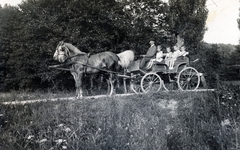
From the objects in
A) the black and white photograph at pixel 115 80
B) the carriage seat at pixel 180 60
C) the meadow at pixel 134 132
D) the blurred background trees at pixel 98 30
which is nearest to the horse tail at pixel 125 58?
the black and white photograph at pixel 115 80

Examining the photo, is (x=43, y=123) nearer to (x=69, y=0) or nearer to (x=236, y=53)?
(x=69, y=0)

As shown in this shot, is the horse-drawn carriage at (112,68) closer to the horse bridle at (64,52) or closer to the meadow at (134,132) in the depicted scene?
the horse bridle at (64,52)

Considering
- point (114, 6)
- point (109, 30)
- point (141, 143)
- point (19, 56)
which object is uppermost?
point (114, 6)

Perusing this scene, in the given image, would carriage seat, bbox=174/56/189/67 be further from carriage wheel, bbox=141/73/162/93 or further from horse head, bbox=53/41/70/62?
horse head, bbox=53/41/70/62

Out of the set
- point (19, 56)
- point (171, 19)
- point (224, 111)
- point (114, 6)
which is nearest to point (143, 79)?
point (224, 111)

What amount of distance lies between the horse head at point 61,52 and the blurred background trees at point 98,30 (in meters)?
4.18

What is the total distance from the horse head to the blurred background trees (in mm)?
4179

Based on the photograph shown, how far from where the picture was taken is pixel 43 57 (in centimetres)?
1712

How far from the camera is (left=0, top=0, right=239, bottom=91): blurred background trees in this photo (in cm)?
1652

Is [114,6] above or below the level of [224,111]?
above

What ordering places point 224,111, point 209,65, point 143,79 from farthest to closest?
point 209,65
point 143,79
point 224,111

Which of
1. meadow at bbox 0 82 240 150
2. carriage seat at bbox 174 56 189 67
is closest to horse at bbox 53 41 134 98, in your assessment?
carriage seat at bbox 174 56 189 67

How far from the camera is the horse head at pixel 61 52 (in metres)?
11.4

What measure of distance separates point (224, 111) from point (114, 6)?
41.7 feet
